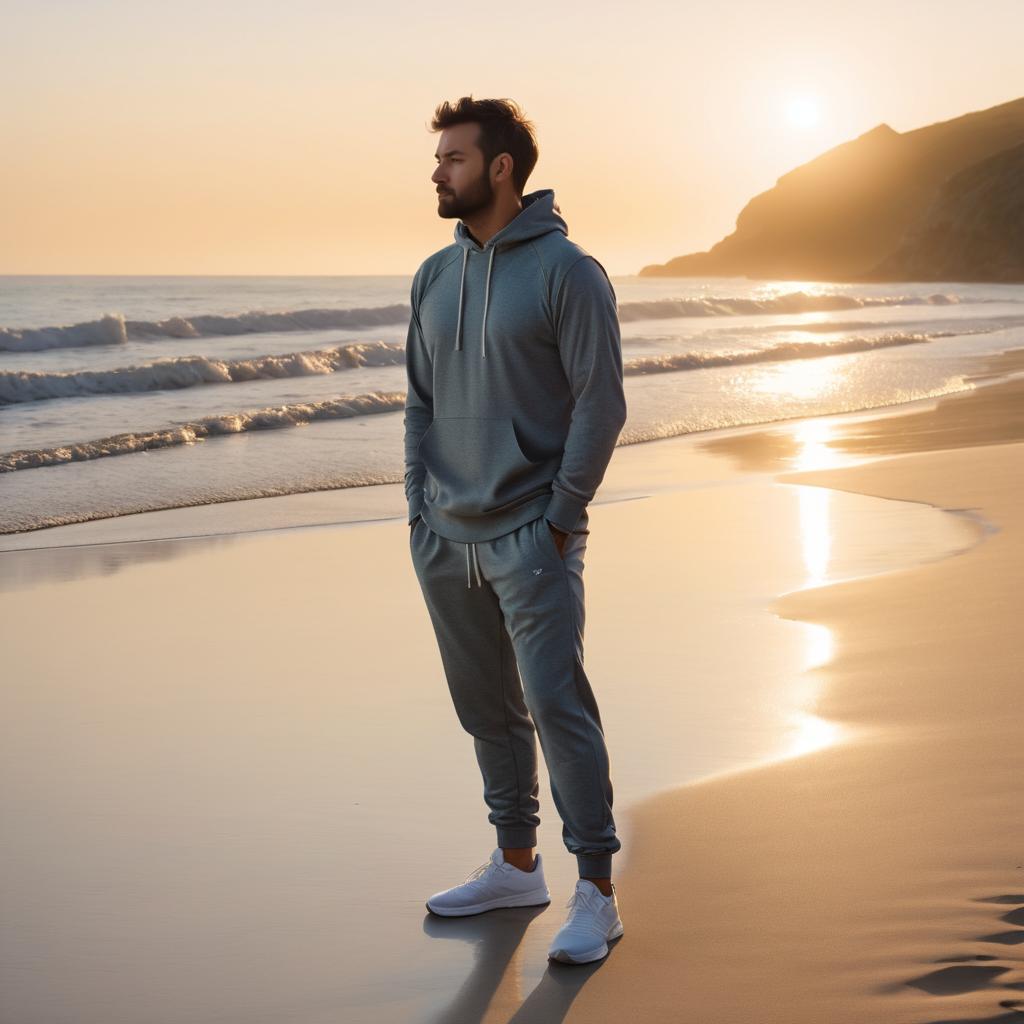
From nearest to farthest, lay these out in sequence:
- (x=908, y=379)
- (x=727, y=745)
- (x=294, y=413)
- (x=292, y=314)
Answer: (x=727, y=745), (x=294, y=413), (x=908, y=379), (x=292, y=314)

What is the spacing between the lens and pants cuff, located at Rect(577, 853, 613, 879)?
10.3 ft

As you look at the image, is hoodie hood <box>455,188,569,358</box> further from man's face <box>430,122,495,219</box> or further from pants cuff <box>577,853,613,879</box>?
pants cuff <box>577,853,613,879</box>

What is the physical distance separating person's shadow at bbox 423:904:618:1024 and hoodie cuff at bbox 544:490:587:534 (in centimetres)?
93

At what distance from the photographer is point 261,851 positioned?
3.50 meters

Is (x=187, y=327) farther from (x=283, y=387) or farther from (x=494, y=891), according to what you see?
(x=494, y=891)

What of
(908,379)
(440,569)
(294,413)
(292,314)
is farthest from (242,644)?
(292,314)

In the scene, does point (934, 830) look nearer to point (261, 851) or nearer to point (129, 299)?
point (261, 851)

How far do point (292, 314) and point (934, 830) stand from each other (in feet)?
111

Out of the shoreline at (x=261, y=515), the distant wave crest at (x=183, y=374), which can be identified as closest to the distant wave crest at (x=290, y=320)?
the distant wave crest at (x=183, y=374)

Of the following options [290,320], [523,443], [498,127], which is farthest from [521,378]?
[290,320]

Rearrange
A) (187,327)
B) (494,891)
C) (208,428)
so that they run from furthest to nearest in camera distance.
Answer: (187,327) → (208,428) → (494,891)

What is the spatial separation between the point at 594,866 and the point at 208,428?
38.9 feet

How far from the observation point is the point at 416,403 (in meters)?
3.38

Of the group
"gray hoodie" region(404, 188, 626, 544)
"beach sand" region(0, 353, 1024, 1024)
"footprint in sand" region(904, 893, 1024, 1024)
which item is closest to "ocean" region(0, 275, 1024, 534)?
"beach sand" region(0, 353, 1024, 1024)
